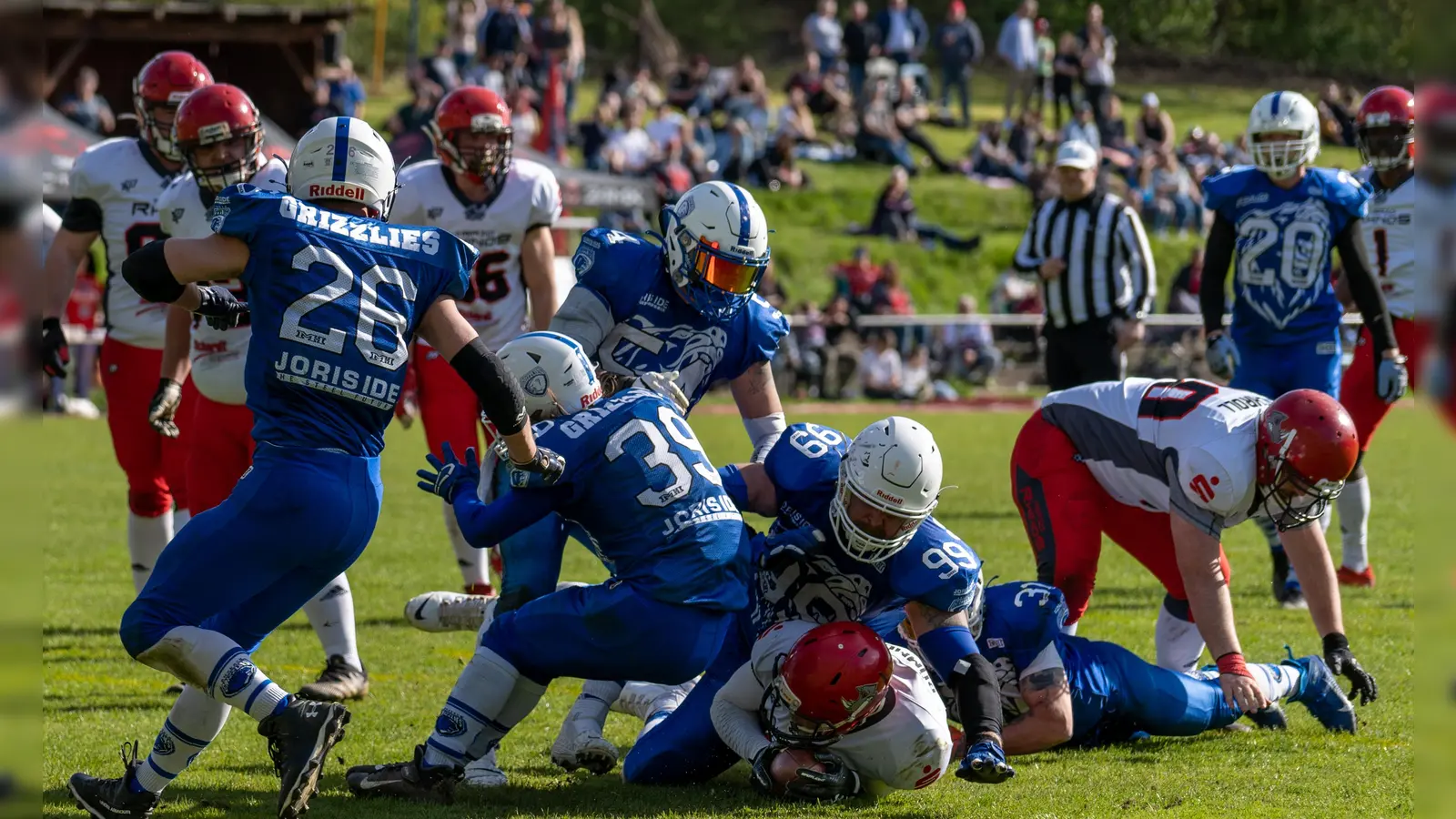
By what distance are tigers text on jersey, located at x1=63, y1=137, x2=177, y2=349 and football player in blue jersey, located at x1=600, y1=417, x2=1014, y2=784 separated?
9.44ft

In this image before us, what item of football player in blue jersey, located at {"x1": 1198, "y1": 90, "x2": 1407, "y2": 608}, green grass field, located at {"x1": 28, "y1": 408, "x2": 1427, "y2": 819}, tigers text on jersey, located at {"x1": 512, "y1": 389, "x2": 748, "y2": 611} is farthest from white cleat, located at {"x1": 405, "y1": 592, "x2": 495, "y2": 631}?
football player in blue jersey, located at {"x1": 1198, "y1": 90, "x2": 1407, "y2": 608}

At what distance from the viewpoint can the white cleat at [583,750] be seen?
16.0 ft

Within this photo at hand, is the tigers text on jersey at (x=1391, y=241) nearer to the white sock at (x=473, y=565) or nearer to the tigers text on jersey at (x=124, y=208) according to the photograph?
the white sock at (x=473, y=565)

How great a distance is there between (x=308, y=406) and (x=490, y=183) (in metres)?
3.14

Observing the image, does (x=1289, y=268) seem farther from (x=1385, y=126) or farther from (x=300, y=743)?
(x=300, y=743)

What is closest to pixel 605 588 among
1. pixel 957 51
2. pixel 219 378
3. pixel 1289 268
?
pixel 219 378

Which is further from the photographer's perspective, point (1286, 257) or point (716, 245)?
point (1286, 257)

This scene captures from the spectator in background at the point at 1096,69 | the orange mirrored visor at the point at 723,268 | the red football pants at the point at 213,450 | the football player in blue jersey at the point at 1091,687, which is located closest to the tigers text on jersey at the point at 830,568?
the football player in blue jersey at the point at 1091,687

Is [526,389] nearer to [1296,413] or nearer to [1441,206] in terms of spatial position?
[1296,413]

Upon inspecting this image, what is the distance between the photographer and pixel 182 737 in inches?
168

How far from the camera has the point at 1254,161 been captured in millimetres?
7934

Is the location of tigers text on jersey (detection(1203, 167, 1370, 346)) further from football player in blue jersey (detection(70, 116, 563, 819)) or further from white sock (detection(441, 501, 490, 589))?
football player in blue jersey (detection(70, 116, 563, 819))

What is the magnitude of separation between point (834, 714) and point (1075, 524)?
1.76 metres

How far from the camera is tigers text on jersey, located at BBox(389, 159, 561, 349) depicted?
7227mm
